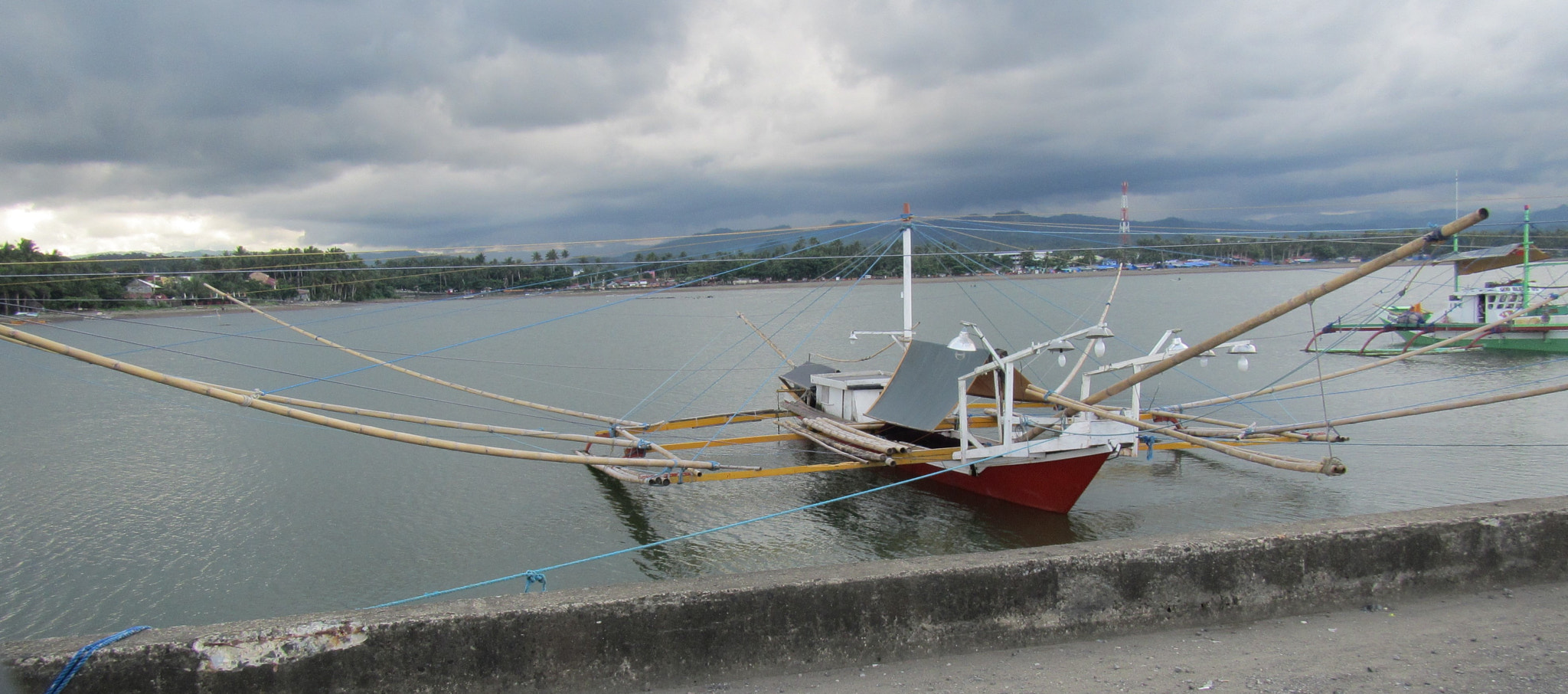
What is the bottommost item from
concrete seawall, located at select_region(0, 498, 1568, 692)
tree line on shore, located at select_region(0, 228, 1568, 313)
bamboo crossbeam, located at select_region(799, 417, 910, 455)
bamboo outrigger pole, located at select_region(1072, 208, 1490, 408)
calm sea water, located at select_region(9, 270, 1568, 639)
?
calm sea water, located at select_region(9, 270, 1568, 639)

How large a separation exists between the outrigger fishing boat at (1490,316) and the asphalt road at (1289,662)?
27.4 metres

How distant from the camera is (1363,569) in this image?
14.9ft

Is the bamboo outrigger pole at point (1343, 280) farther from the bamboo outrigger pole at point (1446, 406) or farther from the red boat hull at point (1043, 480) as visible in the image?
the red boat hull at point (1043, 480)

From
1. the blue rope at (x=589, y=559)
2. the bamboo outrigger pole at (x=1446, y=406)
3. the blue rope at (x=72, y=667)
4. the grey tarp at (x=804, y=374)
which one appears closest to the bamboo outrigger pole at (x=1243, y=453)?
the bamboo outrigger pole at (x=1446, y=406)

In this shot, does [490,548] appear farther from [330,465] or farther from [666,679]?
[666,679]

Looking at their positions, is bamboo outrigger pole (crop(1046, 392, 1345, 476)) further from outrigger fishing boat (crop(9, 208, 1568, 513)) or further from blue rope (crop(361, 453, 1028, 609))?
blue rope (crop(361, 453, 1028, 609))

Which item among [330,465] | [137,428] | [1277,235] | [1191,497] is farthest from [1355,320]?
[137,428]

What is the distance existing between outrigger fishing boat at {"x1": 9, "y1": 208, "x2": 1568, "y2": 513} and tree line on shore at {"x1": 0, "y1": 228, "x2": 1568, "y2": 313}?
→ 5.01 feet

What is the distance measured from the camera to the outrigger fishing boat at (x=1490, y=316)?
92.4ft

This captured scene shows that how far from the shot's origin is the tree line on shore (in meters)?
12.2

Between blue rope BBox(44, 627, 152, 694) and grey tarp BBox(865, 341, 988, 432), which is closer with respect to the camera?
blue rope BBox(44, 627, 152, 694)

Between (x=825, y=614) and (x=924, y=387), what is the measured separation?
31.1ft

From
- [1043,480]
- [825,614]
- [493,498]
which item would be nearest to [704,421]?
[493,498]

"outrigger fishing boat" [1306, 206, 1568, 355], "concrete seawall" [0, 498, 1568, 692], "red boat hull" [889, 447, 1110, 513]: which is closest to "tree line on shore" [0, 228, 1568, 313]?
"outrigger fishing boat" [1306, 206, 1568, 355]
